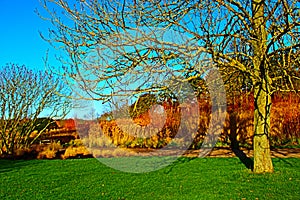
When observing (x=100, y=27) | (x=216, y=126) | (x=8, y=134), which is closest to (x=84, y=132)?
(x=8, y=134)

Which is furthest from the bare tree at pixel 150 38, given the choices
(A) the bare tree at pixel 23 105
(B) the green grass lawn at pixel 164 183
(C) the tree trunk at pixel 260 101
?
(A) the bare tree at pixel 23 105

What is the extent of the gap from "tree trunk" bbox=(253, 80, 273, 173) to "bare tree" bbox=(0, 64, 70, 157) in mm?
9479

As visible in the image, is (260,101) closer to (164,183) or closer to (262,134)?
(262,134)

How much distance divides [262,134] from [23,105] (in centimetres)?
1180

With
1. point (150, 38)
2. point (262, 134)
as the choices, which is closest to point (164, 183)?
point (262, 134)

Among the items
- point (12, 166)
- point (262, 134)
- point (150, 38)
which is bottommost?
point (12, 166)

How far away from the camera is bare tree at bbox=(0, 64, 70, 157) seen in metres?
14.7

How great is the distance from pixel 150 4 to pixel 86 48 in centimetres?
139

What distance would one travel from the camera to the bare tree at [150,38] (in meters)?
5.44

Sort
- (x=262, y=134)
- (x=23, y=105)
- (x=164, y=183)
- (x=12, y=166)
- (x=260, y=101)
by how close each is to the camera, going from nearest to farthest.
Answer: (x=164, y=183)
(x=262, y=134)
(x=260, y=101)
(x=12, y=166)
(x=23, y=105)

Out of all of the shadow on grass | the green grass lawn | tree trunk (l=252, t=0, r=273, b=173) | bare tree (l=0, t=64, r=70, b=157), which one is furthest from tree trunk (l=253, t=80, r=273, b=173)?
bare tree (l=0, t=64, r=70, b=157)

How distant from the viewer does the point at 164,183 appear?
592cm

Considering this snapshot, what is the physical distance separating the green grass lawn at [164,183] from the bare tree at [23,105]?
713 centimetres

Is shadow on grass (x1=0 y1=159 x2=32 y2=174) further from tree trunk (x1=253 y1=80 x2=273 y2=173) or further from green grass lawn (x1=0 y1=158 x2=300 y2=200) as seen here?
tree trunk (x1=253 y1=80 x2=273 y2=173)
